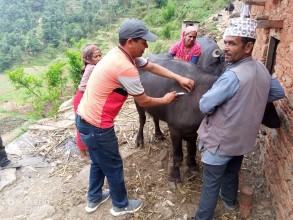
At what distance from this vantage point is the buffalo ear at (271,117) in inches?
113

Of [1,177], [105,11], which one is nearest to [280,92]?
[1,177]

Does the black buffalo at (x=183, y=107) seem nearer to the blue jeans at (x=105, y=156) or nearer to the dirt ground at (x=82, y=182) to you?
the dirt ground at (x=82, y=182)

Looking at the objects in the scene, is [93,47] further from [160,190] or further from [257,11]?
[257,11]

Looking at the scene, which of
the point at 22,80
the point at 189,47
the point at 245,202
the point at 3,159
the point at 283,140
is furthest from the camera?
the point at 22,80

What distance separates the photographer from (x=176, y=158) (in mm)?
3730

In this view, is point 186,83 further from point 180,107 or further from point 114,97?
point 114,97

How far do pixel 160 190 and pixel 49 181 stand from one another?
1.68 meters

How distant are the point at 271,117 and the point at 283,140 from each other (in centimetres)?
36

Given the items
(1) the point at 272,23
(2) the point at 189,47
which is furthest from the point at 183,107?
(2) the point at 189,47

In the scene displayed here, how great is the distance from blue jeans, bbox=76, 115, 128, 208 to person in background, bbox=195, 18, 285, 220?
938 mm

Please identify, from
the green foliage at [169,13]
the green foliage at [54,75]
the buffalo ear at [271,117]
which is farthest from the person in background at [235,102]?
the green foliage at [169,13]

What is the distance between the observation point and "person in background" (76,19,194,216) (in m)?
2.64

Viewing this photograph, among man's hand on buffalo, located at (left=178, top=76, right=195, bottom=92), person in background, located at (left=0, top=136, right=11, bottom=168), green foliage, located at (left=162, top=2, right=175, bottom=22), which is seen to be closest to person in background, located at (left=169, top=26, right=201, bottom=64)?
man's hand on buffalo, located at (left=178, top=76, right=195, bottom=92)

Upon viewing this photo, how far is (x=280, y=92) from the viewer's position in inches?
104
